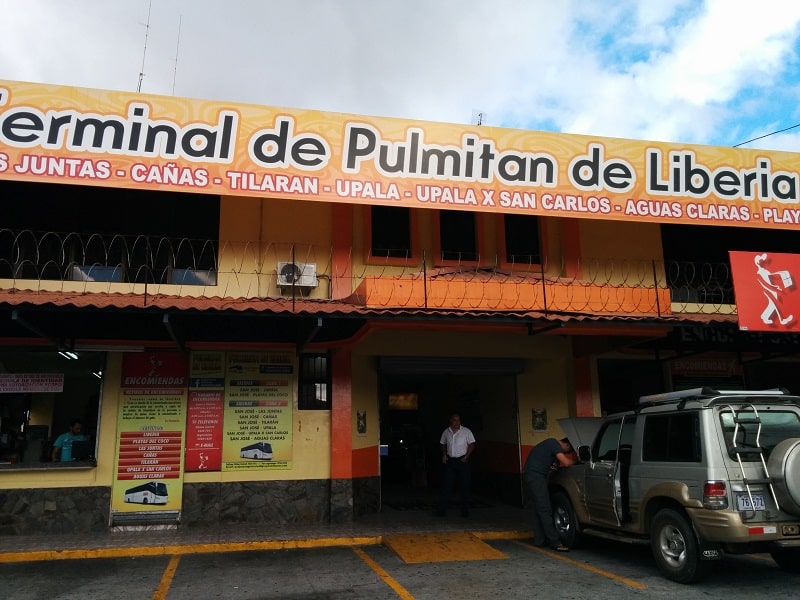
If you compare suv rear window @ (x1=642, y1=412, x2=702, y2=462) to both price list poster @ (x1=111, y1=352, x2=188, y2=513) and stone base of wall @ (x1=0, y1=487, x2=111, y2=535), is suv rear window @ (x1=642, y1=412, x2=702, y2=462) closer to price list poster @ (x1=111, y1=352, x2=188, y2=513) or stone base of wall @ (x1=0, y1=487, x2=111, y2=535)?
price list poster @ (x1=111, y1=352, x2=188, y2=513)

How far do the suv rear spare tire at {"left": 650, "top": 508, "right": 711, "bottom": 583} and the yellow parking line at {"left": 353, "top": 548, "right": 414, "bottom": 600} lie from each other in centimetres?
285

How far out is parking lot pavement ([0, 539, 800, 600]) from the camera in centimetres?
659

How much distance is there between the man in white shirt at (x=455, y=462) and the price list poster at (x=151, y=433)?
467cm

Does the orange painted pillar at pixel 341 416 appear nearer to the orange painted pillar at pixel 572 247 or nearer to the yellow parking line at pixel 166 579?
the yellow parking line at pixel 166 579

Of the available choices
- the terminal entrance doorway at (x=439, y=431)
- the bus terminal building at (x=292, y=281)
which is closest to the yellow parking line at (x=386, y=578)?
the bus terminal building at (x=292, y=281)

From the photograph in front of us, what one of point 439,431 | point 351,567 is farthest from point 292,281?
point 439,431

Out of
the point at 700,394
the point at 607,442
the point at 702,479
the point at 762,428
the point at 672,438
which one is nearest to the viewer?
the point at 702,479

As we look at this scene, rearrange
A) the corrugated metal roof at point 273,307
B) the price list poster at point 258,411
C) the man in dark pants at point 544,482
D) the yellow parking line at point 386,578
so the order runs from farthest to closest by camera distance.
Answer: the price list poster at point 258,411 < the man in dark pants at point 544,482 < the corrugated metal roof at point 273,307 < the yellow parking line at point 386,578

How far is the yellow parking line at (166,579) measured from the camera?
6711 millimetres

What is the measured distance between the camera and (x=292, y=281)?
1091 centimetres

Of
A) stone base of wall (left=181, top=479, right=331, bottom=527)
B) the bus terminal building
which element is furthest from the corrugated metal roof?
stone base of wall (left=181, top=479, right=331, bottom=527)

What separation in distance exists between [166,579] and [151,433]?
3.60 m

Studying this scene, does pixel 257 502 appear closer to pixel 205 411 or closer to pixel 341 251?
pixel 205 411

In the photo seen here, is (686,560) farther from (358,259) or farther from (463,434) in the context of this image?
(358,259)
